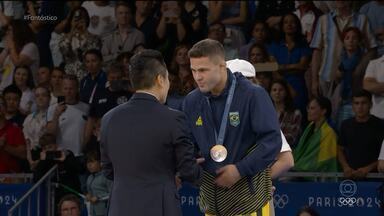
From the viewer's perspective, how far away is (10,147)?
43.0ft

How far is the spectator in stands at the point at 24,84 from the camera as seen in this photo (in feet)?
45.9

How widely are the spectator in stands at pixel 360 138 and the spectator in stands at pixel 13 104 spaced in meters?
4.62

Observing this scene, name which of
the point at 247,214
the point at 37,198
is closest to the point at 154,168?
the point at 247,214

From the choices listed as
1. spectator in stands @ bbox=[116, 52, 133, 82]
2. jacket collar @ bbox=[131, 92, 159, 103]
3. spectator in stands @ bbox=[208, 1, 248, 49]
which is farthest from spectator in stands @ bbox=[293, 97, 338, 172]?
jacket collar @ bbox=[131, 92, 159, 103]

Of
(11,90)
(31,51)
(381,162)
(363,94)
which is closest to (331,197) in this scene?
(381,162)

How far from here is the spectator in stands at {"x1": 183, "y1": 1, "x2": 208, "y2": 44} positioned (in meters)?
13.7

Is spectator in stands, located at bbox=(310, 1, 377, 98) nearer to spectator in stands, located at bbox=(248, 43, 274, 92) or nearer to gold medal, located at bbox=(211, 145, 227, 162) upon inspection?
spectator in stands, located at bbox=(248, 43, 274, 92)

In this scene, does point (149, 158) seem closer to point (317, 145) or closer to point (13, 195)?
point (317, 145)

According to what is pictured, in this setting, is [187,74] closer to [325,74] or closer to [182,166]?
[325,74]

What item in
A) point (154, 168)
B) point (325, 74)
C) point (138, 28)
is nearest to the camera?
point (154, 168)

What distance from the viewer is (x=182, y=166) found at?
22.5 ft

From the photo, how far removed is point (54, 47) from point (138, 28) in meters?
1.26

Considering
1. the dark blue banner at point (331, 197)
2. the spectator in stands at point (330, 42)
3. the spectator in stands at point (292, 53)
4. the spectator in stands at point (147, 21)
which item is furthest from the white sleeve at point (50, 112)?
the dark blue banner at point (331, 197)

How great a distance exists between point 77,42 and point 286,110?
3.50 metres
